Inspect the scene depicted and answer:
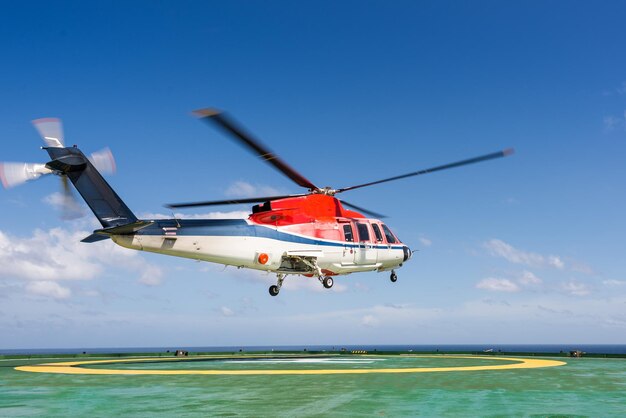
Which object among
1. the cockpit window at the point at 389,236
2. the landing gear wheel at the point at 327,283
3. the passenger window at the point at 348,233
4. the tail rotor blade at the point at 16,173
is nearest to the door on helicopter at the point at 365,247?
the passenger window at the point at 348,233

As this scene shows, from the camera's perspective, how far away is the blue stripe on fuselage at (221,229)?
28.8 metres

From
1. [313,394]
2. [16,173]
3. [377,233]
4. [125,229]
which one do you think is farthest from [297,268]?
[313,394]

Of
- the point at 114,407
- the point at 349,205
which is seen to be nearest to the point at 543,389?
the point at 114,407

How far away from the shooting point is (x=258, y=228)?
1267 inches

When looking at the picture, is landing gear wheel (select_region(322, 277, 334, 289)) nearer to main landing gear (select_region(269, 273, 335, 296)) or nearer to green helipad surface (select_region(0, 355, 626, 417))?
main landing gear (select_region(269, 273, 335, 296))

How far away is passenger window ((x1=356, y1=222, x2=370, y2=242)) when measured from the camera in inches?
1454

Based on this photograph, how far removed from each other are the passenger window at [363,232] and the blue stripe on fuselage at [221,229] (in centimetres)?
297

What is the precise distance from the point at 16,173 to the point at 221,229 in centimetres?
986

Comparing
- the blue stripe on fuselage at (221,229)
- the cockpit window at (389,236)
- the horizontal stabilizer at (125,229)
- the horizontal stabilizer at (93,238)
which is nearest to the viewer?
the horizontal stabilizer at (125,229)

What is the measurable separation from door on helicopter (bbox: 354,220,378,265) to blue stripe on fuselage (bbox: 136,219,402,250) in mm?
2868

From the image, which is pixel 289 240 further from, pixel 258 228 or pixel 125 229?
pixel 125 229

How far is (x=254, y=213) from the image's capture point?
32969mm

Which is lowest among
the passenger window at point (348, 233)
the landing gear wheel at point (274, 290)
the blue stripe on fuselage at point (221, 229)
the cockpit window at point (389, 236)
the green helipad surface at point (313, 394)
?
the green helipad surface at point (313, 394)

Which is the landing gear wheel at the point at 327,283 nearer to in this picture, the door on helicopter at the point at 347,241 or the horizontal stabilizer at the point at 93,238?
the door on helicopter at the point at 347,241
